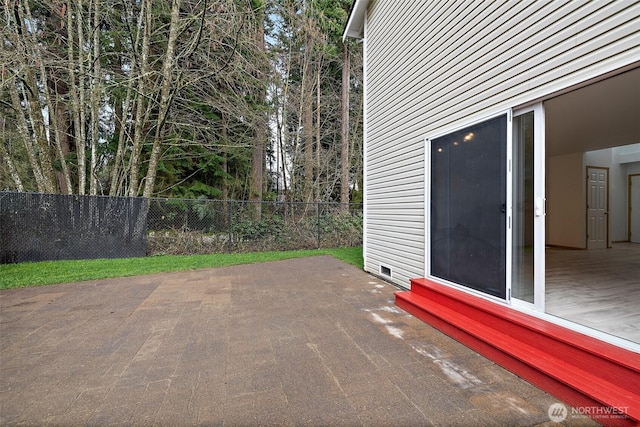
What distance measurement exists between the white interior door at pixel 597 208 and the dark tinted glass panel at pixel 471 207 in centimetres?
569

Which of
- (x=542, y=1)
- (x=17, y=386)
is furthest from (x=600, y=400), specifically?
(x=17, y=386)

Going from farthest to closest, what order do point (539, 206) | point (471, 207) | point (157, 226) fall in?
point (157, 226), point (471, 207), point (539, 206)

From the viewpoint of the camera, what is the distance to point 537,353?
1.96 metres

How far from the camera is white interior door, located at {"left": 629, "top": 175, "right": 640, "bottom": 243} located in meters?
7.18

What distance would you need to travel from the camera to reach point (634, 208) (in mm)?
7273

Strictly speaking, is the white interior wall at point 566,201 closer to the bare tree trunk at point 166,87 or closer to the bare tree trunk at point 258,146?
the bare tree trunk at point 258,146

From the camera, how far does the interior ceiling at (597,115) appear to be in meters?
2.71

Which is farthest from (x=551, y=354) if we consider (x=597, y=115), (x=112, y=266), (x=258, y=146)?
(x=258, y=146)

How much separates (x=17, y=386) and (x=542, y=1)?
4734 millimetres

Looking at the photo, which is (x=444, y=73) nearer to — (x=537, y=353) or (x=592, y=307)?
(x=592, y=307)

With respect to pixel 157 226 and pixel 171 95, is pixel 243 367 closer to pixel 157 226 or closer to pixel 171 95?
pixel 157 226

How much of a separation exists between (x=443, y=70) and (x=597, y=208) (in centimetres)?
633

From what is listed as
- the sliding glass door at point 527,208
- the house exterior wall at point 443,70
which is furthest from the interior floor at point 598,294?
the house exterior wall at point 443,70

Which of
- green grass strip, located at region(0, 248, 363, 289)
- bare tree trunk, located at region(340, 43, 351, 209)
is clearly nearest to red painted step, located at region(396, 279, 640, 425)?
green grass strip, located at region(0, 248, 363, 289)
